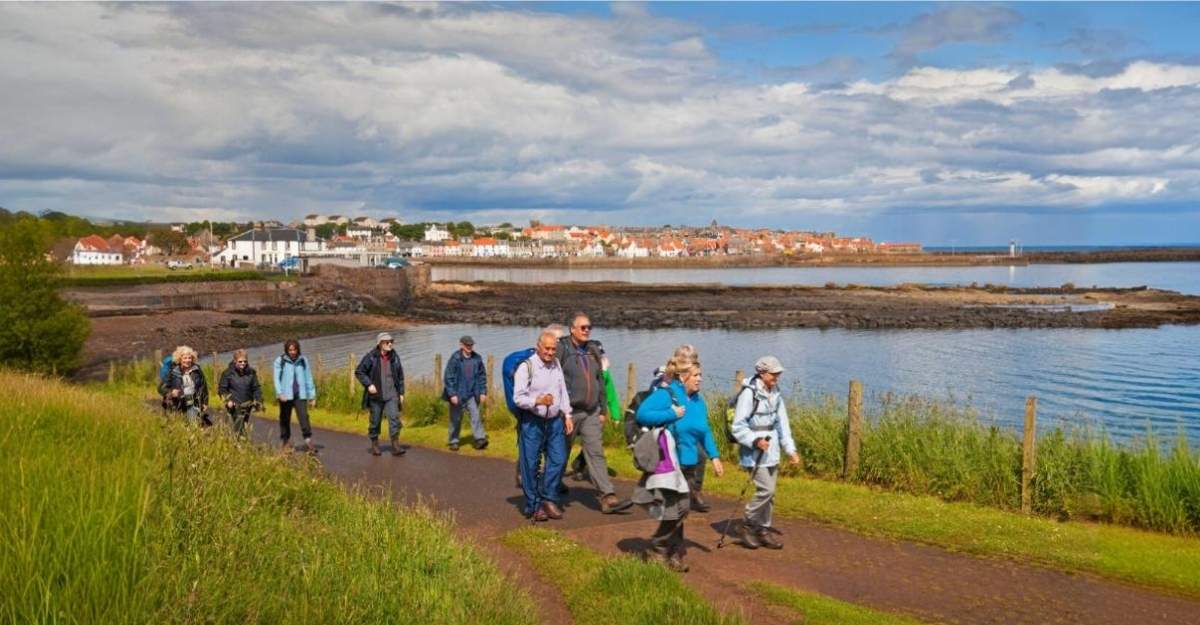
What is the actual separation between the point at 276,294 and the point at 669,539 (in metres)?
75.8

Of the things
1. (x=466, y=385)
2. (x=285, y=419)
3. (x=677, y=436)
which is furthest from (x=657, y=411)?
(x=285, y=419)

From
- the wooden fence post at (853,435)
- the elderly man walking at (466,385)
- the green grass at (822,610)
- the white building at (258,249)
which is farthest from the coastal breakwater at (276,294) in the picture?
the green grass at (822,610)

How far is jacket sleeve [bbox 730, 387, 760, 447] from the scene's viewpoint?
9.57 m

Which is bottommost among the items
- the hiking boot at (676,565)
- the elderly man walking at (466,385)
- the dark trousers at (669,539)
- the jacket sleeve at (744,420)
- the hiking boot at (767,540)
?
the hiking boot at (767,540)

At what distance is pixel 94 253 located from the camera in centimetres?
13725

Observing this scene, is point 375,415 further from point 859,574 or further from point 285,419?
point 859,574

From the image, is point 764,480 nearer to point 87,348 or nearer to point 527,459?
point 527,459

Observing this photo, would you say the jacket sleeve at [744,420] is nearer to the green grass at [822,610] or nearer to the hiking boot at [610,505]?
the green grass at [822,610]

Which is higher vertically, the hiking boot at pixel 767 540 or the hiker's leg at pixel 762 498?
the hiker's leg at pixel 762 498

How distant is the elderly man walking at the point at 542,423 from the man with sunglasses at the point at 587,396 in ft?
0.71

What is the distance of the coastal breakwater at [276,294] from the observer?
66.2 metres

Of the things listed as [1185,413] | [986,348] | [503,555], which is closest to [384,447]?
[503,555]

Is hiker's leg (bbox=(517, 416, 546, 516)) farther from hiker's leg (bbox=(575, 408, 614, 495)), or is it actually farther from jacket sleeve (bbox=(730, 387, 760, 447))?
jacket sleeve (bbox=(730, 387, 760, 447))

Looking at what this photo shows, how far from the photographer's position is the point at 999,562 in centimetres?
956
